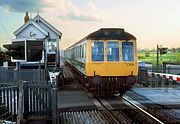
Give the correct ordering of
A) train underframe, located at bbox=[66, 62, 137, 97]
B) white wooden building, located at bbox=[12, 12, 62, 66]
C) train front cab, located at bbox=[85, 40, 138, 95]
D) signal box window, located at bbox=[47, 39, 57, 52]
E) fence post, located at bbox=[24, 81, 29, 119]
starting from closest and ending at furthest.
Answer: fence post, located at bbox=[24, 81, 29, 119] < train underframe, located at bbox=[66, 62, 137, 97] < train front cab, located at bbox=[85, 40, 138, 95] < white wooden building, located at bbox=[12, 12, 62, 66] < signal box window, located at bbox=[47, 39, 57, 52]

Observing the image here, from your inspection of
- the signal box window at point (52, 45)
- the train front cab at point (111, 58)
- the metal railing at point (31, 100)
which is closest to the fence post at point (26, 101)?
the metal railing at point (31, 100)

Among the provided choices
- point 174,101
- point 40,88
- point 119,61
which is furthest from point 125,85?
point 40,88

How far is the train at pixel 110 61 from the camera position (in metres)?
16.4

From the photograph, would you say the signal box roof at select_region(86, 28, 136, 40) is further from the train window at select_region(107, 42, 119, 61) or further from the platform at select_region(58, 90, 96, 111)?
the platform at select_region(58, 90, 96, 111)

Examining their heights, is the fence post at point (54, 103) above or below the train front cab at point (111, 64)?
below

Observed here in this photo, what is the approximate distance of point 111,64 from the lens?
54.0 feet

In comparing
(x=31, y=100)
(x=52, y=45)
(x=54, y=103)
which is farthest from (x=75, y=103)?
(x=52, y=45)

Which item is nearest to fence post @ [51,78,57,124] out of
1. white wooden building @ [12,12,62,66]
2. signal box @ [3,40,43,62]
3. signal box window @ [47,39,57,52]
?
signal box @ [3,40,43,62]

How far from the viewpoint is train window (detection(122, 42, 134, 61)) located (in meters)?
16.7

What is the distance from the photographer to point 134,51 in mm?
16828

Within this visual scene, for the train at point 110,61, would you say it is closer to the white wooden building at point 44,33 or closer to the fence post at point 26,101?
the fence post at point 26,101

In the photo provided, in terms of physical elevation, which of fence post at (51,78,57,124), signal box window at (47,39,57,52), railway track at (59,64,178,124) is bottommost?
railway track at (59,64,178,124)

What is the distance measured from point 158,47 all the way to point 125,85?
596 inches

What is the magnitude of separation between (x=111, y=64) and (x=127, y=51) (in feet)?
3.47
